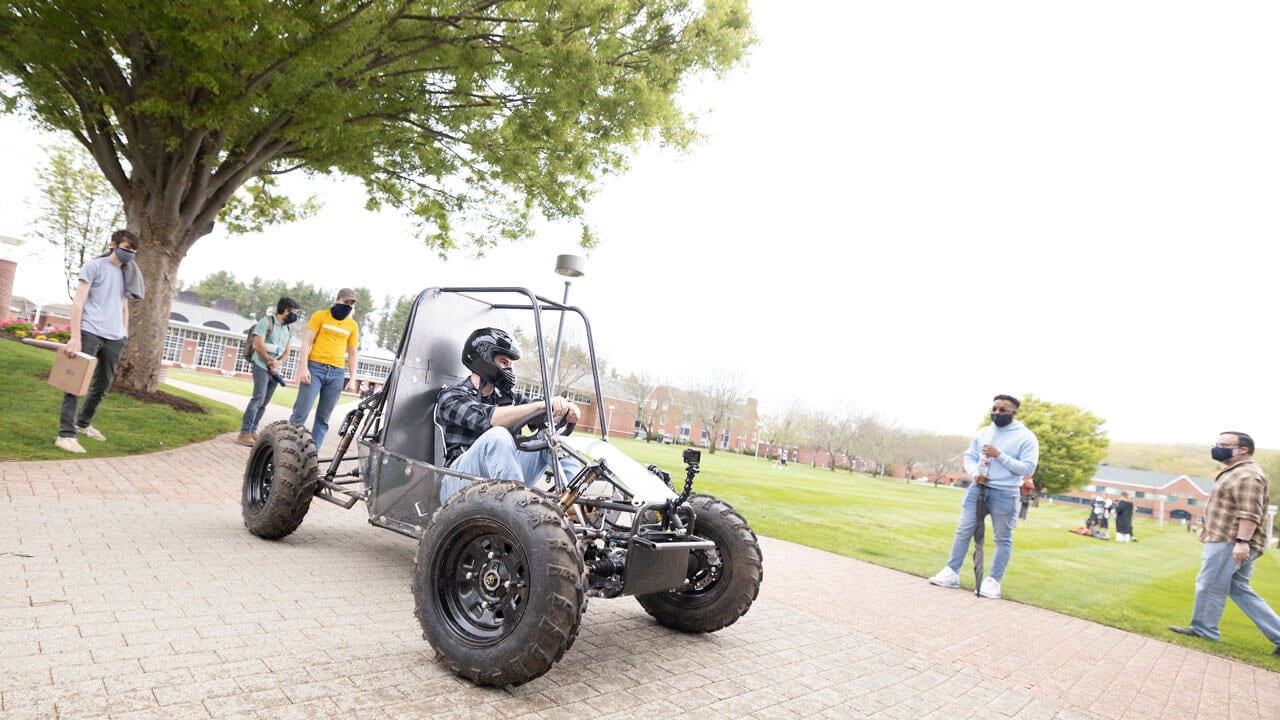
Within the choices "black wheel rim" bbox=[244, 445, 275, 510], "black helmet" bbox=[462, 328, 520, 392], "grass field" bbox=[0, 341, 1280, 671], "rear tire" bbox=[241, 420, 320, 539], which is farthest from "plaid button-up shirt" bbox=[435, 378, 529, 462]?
"grass field" bbox=[0, 341, 1280, 671]

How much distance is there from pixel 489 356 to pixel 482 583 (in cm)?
158

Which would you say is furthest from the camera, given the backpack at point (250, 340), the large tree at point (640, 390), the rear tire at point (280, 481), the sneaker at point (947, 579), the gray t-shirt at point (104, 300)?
the large tree at point (640, 390)

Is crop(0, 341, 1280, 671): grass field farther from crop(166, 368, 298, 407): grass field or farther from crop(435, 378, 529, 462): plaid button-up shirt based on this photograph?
crop(166, 368, 298, 407): grass field

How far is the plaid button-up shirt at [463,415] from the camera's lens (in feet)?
13.6

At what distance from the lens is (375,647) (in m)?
3.18

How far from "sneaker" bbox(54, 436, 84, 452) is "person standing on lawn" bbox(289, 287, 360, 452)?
2.09m

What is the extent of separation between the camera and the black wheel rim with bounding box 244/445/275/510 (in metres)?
5.04

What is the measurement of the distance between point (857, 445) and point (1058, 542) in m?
51.8

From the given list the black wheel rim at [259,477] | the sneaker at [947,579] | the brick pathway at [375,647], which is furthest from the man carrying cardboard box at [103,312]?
the sneaker at [947,579]

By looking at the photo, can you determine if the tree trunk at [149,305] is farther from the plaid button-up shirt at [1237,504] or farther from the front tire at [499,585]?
the plaid button-up shirt at [1237,504]

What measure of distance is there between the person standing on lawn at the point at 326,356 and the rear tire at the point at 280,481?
281 centimetres

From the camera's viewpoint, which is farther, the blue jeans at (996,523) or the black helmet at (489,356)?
the blue jeans at (996,523)

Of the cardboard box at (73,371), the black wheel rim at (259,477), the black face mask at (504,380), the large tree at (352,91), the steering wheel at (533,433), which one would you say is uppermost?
the large tree at (352,91)

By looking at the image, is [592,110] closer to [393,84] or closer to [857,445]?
[393,84]
